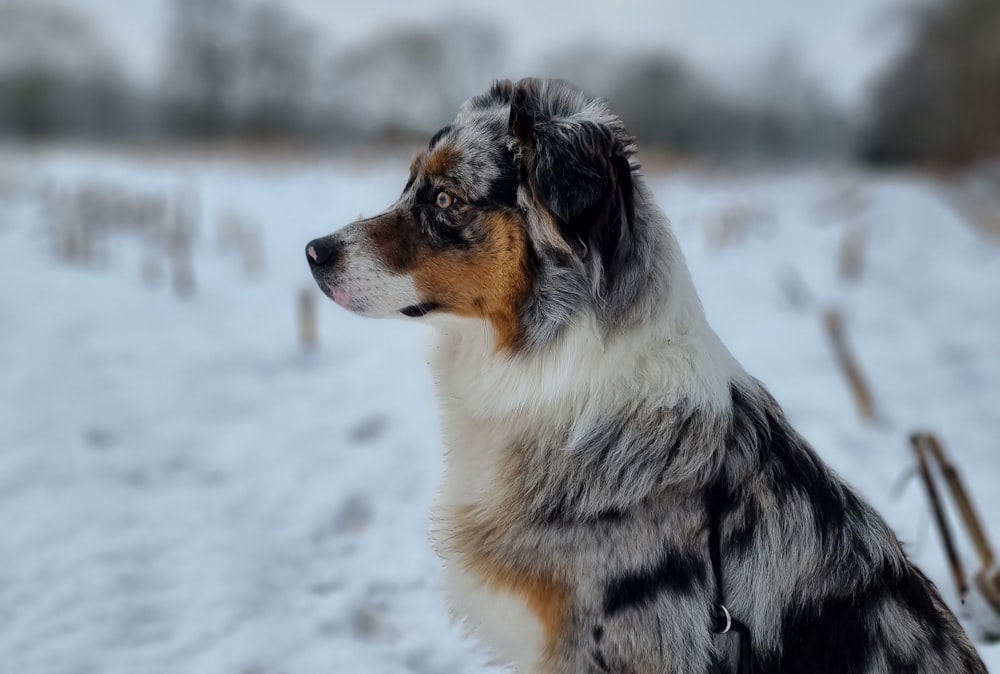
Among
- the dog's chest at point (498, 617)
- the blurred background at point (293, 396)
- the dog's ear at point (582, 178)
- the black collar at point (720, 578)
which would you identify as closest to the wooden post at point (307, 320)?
the blurred background at point (293, 396)

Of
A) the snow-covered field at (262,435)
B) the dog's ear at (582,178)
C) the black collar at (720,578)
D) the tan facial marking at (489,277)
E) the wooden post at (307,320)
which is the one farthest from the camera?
the wooden post at (307,320)

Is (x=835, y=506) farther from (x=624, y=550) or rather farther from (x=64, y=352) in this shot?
(x=64, y=352)

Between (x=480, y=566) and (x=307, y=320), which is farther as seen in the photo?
(x=307, y=320)

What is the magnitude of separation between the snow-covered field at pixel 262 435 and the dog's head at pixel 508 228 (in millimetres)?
1707

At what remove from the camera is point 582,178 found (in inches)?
81.4

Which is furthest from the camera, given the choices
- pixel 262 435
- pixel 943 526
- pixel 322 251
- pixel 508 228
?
pixel 262 435

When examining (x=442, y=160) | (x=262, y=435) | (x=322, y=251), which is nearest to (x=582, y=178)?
(x=442, y=160)

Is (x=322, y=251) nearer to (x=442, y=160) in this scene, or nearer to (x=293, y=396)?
(x=442, y=160)

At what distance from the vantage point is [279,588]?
3662mm

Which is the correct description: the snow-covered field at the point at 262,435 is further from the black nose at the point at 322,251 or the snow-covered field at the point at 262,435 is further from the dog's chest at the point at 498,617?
the black nose at the point at 322,251

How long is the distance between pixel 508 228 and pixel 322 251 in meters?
0.65

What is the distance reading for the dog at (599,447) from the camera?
1.98 meters

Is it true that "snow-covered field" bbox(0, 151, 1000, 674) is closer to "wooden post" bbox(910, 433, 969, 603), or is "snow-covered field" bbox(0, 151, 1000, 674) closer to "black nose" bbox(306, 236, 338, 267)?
"wooden post" bbox(910, 433, 969, 603)

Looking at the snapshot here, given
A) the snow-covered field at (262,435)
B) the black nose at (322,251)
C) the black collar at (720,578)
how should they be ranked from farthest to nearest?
the snow-covered field at (262,435) < the black nose at (322,251) < the black collar at (720,578)
